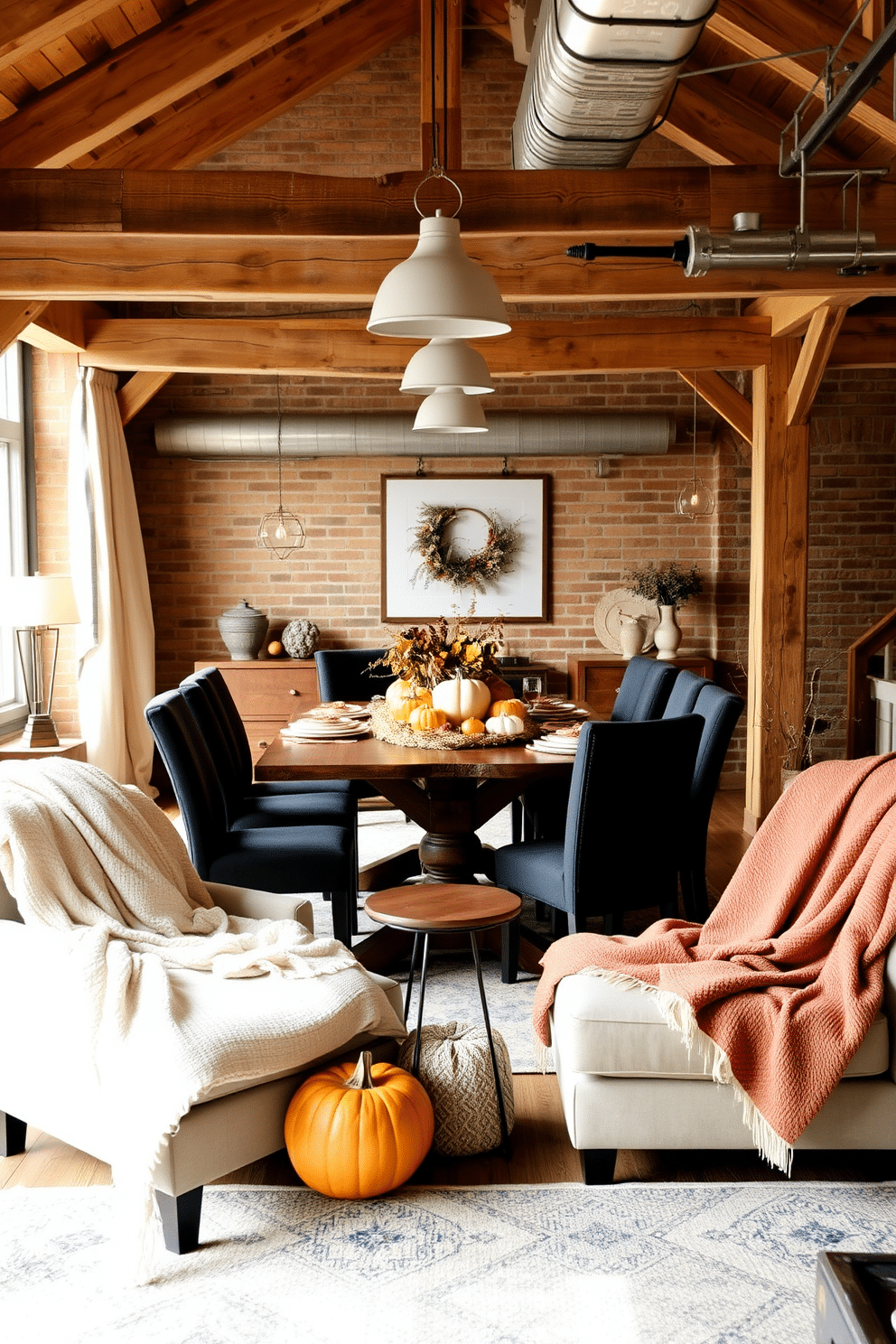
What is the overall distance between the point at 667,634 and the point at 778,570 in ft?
4.12

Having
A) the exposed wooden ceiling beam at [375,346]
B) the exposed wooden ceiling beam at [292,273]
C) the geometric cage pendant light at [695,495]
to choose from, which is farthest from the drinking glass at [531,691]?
the geometric cage pendant light at [695,495]

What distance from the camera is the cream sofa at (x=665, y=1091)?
259cm

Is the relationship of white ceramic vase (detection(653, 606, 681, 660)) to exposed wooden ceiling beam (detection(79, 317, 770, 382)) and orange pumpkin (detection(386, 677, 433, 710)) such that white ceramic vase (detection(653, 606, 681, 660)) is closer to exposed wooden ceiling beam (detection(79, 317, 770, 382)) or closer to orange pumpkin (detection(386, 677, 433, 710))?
exposed wooden ceiling beam (detection(79, 317, 770, 382))

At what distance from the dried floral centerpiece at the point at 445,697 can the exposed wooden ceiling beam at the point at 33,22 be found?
2.39 m

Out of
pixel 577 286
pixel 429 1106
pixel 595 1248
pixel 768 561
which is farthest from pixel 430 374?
pixel 768 561

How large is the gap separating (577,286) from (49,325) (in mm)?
2565

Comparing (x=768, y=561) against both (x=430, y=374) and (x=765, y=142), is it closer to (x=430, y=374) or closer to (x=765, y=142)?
(x=765, y=142)

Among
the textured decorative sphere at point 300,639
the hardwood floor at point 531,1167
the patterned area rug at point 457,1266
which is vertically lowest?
the hardwood floor at point 531,1167

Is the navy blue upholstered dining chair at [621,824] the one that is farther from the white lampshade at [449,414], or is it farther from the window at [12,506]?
the window at [12,506]

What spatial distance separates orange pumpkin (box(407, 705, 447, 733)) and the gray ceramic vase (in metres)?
3.22

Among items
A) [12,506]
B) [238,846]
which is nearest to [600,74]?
[238,846]

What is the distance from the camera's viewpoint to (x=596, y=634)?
796cm

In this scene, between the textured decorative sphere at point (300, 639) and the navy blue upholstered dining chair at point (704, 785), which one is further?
the textured decorative sphere at point (300, 639)

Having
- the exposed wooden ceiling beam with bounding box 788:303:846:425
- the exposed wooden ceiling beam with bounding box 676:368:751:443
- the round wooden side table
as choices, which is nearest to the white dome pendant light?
the round wooden side table
